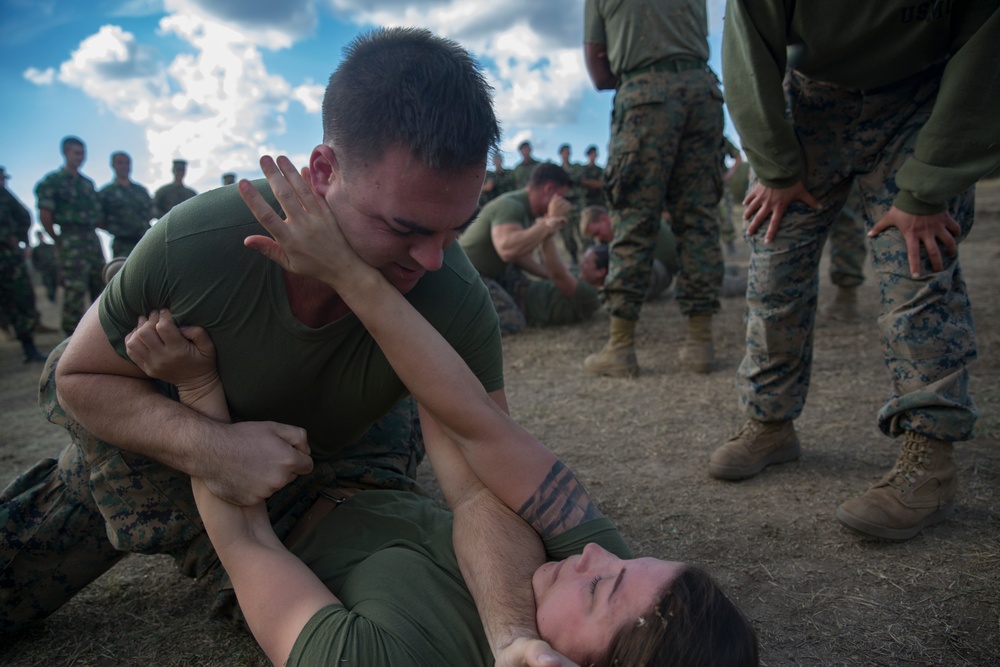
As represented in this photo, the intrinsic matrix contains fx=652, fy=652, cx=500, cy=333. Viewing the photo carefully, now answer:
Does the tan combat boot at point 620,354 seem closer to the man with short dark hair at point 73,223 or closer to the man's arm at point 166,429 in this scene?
the man's arm at point 166,429

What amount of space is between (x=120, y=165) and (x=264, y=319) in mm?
9021

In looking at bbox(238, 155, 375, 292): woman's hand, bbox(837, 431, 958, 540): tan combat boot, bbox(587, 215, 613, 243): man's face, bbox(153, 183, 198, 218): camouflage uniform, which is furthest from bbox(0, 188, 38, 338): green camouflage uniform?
bbox(837, 431, 958, 540): tan combat boot

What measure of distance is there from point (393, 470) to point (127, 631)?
2.99 ft

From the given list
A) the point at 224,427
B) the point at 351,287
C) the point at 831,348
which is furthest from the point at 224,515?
the point at 831,348

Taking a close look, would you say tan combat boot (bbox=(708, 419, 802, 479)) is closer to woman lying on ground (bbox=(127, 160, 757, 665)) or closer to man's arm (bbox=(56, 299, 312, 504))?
woman lying on ground (bbox=(127, 160, 757, 665))

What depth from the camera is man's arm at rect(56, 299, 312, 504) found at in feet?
5.32

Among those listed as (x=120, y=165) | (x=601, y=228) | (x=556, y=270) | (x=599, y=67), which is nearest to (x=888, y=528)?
(x=599, y=67)

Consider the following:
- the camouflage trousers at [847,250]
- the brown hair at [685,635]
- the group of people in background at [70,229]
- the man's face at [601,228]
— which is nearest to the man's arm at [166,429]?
the brown hair at [685,635]

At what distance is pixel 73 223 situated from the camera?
8.14 m

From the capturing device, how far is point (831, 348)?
4.53m

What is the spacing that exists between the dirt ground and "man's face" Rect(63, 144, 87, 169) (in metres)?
5.45

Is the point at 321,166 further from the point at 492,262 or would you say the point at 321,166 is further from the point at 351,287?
the point at 492,262

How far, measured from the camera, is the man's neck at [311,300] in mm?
1751

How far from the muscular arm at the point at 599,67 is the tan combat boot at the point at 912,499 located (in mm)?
3170
